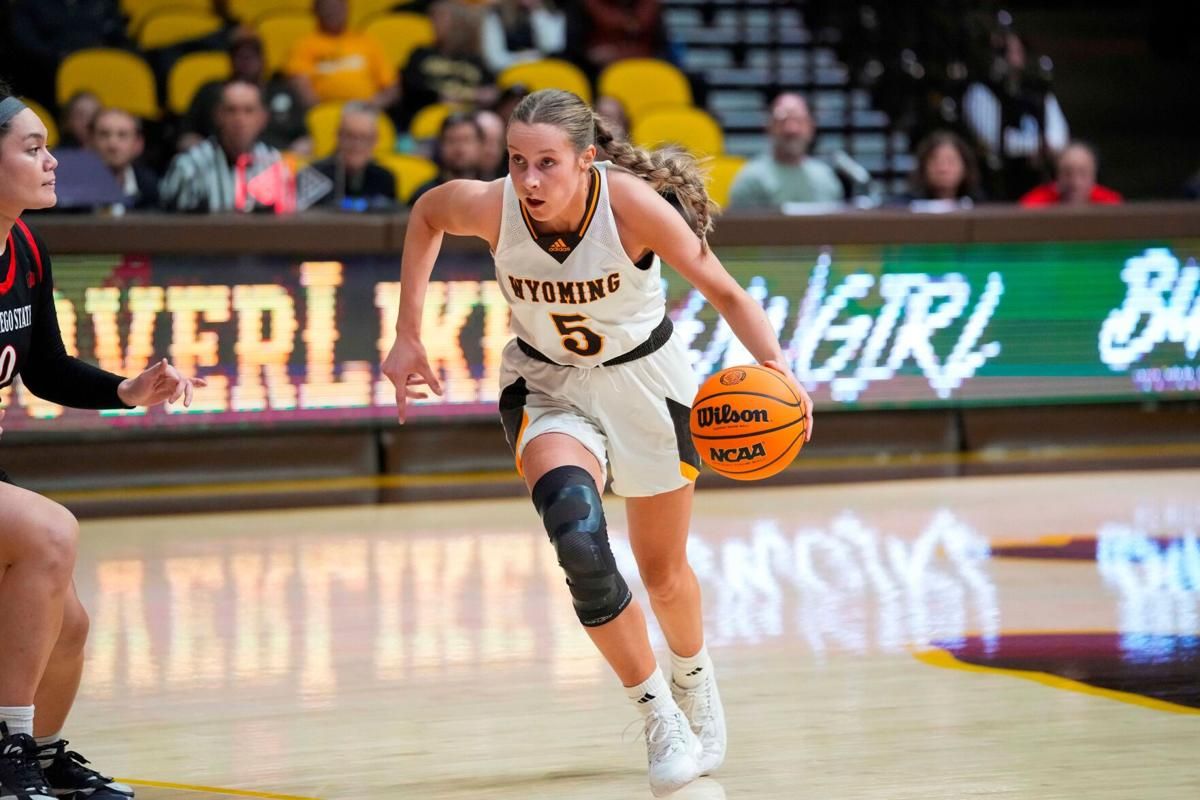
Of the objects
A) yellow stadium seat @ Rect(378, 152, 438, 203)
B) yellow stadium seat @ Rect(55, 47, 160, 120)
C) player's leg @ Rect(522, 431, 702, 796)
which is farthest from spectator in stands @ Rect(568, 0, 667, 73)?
player's leg @ Rect(522, 431, 702, 796)

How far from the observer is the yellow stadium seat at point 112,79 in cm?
Result: 1209

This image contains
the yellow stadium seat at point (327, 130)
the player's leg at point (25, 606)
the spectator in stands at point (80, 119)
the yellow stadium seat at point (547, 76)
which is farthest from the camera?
the yellow stadium seat at point (547, 76)

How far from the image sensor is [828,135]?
14.4 meters

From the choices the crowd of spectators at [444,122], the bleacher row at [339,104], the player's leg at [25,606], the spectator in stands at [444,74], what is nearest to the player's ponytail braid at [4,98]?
the player's leg at [25,606]

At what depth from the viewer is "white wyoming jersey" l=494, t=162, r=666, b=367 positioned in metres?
4.76

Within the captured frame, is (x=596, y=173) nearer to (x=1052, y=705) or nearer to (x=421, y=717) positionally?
(x=421, y=717)

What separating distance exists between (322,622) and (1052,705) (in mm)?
2720

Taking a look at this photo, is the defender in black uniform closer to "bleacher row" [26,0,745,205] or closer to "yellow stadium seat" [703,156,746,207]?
"bleacher row" [26,0,745,205]

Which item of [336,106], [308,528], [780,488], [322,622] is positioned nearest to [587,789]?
[322,622]

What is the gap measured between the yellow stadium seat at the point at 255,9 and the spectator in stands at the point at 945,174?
5.09 m

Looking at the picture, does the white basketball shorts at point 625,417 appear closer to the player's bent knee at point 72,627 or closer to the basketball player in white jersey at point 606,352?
the basketball player in white jersey at point 606,352

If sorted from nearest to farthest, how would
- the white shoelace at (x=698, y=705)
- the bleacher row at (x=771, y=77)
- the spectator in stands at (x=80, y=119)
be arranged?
the white shoelace at (x=698, y=705) < the spectator in stands at (x=80, y=119) < the bleacher row at (x=771, y=77)

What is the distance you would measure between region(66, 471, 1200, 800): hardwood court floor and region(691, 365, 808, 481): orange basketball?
2.77 feet

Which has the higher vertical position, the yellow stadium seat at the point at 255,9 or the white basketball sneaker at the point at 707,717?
the yellow stadium seat at the point at 255,9
